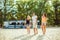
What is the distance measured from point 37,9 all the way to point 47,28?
0.94 feet

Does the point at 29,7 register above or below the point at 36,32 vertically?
above

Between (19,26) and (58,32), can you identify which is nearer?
(19,26)

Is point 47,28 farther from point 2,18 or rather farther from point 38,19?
point 2,18

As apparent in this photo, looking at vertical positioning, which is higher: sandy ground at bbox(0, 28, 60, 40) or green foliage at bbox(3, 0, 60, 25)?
green foliage at bbox(3, 0, 60, 25)

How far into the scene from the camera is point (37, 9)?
10.5ft

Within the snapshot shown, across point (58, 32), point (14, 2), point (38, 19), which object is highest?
point (14, 2)

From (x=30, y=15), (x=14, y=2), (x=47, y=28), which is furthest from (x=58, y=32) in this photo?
(x=14, y=2)

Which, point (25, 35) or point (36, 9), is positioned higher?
point (36, 9)

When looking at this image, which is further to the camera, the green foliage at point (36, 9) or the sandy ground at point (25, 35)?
the green foliage at point (36, 9)

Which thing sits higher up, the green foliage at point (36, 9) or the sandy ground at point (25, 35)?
the green foliage at point (36, 9)

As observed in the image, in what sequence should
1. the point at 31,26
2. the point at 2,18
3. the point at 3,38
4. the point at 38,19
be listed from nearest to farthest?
the point at 3,38 → the point at 2,18 → the point at 38,19 → the point at 31,26

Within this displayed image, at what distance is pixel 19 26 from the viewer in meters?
3.11

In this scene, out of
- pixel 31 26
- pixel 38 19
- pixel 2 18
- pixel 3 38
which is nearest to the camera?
pixel 3 38

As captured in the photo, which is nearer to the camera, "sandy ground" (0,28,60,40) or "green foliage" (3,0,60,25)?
"sandy ground" (0,28,60,40)
